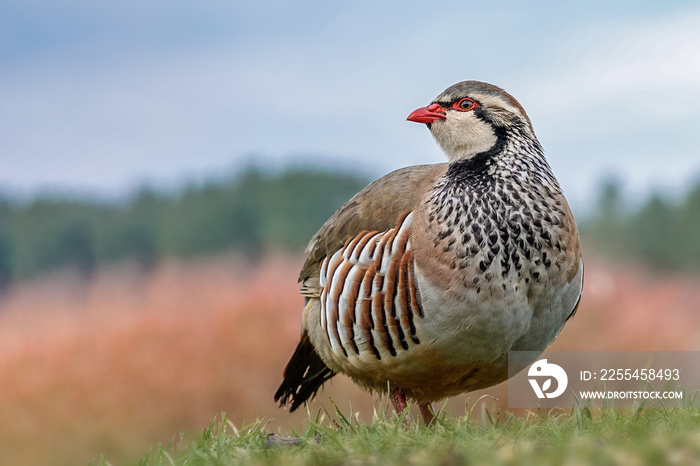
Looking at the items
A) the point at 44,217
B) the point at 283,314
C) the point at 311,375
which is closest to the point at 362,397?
the point at 283,314

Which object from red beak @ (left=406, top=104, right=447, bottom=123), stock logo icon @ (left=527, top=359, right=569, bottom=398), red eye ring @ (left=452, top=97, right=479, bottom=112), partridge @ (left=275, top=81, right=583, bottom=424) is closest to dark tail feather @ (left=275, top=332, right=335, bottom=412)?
partridge @ (left=275, top=81, right=583, bottom=424)

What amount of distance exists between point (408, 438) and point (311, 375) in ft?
6.73

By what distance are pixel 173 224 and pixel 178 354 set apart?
411 cm

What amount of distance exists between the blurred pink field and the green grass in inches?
226

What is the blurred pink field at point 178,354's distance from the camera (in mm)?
10117

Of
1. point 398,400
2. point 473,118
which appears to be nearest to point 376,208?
point 473,118

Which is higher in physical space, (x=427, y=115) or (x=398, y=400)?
(x=427, y=115)

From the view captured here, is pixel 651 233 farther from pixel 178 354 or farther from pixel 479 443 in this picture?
pixel 479 443

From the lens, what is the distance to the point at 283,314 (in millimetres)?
10477

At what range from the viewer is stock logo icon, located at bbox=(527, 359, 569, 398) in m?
4.36

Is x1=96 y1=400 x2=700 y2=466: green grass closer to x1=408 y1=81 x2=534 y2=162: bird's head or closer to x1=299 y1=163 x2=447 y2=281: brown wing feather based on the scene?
x1=299 y1=163 x2=447 y2=281: brown wing feather

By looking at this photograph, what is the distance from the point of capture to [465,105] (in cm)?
416

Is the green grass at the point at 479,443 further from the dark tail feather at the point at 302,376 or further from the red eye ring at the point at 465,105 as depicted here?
the red eye ring at the point at 465,105

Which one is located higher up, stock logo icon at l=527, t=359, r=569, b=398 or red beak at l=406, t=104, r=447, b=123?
red beak at l=406, t=104, r=447, b=123
